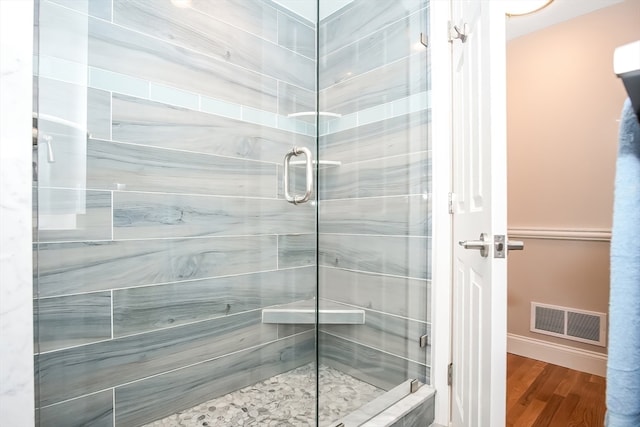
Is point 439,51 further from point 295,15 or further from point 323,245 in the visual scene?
point 323,245

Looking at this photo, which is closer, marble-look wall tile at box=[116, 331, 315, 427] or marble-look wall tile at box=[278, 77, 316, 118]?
marble-look wall tile at box=[116, 331, 315, 427]

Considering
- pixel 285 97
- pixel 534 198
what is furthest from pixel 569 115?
pixel 285 97

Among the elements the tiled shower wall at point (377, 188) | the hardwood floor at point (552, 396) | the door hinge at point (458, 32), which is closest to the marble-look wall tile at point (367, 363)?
the tiled shower wall at point (377, 188)

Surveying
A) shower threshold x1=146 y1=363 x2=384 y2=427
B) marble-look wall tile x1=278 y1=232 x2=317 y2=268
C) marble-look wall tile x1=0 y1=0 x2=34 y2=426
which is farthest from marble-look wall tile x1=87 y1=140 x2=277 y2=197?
shower threshold x1=146 y1=363 x2=384 y2=427

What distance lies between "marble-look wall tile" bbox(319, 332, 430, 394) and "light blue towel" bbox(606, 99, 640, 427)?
1.20 meters

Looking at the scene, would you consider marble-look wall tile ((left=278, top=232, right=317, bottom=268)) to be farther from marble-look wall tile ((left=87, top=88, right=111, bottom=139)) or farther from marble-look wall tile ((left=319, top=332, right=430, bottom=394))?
marble-look wall tile ((left=87, top=88, right=111, bottom=139))

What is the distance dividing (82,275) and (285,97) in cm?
129

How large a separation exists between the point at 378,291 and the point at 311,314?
40cm

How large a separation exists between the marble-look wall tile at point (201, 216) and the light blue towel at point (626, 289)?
1486 mm

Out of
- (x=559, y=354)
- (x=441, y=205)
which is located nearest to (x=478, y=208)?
(x=441, y=205)

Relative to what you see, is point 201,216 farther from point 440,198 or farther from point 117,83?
point 440,198

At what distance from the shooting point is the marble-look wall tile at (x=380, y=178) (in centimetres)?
152

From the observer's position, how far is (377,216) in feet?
5.39

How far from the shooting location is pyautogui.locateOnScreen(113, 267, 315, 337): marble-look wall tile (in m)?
1.40
